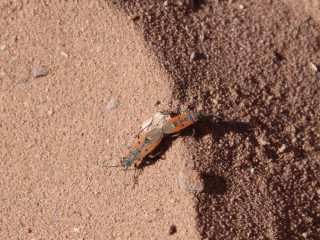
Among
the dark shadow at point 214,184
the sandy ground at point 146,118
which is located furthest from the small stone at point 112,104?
the dark shadow at point 214,184

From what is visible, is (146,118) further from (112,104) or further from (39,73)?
(39,73)

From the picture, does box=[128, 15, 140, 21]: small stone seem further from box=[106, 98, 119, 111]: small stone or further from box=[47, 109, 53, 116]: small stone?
box=[47, 109, 53, 116]: small stone

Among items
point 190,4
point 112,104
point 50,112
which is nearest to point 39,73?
point 50,112

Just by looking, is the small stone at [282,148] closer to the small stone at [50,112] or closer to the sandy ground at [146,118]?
the sandy ground at [146,118]

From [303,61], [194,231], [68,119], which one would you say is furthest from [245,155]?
[68,119]

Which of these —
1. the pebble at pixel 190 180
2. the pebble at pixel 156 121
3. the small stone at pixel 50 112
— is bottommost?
the pebble at pixel 190 180
